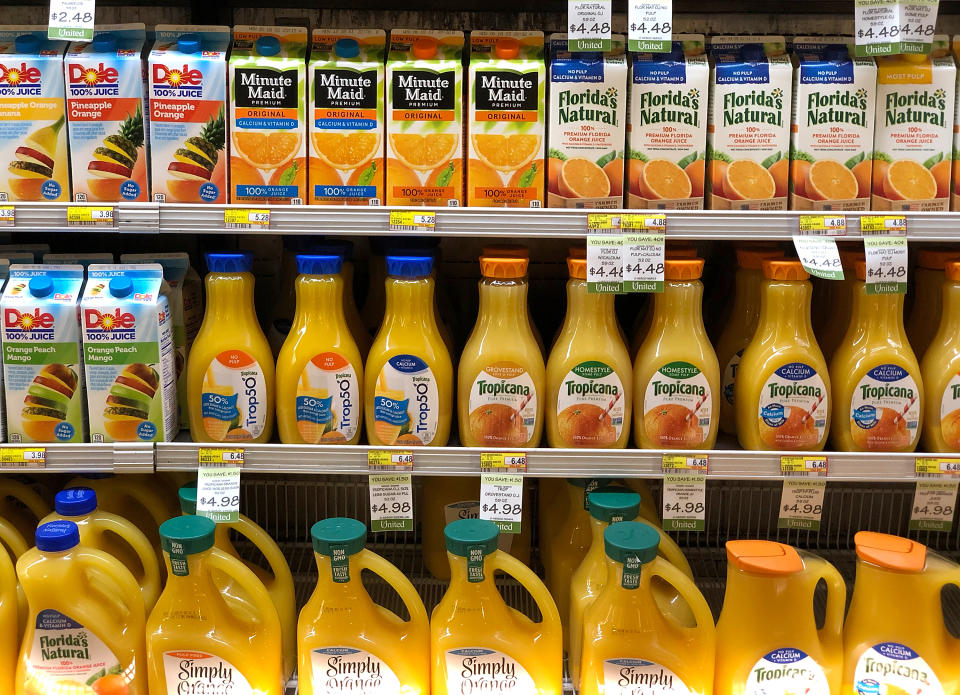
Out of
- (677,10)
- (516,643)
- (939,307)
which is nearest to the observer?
(516,643)

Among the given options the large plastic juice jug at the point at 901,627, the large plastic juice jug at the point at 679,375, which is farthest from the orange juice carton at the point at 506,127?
the large plastic juice jug at the point at 901,627

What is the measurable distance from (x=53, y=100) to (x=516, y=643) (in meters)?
1.30

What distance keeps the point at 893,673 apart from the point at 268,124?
1.52m

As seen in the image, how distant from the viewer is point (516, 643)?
148cm

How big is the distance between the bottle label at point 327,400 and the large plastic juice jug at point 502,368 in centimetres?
21

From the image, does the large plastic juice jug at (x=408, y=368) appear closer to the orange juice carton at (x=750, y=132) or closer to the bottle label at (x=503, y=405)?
the bottle label at (x=503, y=405)

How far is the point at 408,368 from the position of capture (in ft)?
5.09

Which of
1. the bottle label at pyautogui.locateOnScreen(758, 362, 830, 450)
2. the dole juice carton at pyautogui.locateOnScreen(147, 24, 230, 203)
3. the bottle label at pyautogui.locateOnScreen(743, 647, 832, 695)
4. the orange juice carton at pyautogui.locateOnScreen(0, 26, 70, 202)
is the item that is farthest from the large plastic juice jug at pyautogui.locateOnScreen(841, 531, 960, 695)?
the orange juice carton at pyautogui.locateOnScreen(0, 26, 70, 202)

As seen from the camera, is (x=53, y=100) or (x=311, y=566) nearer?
(x=53, y=100)

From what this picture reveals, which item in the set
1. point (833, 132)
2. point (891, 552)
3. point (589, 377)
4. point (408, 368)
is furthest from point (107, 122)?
point (891, 552)

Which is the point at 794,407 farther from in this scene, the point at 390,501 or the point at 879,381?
the point at 390,501

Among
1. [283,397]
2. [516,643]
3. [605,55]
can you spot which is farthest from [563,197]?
[516,643]

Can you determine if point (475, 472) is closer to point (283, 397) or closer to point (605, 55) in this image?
point (283, 397)

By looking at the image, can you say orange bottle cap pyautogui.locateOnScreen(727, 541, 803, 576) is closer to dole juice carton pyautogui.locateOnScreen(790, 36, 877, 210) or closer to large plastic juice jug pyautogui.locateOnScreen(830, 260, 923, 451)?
large plastic juice jug pyautogui.locateOnScreen(830, 260, 923, 451)
